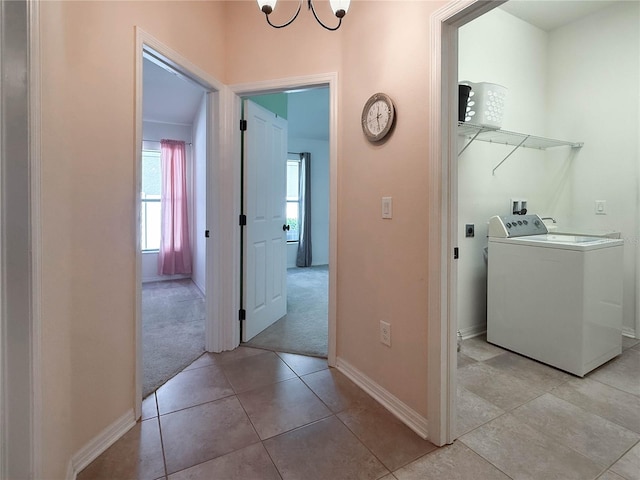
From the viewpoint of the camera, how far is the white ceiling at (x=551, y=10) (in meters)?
2.70

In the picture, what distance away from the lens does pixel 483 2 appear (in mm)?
1274

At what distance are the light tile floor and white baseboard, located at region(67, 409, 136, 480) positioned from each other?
0.03m

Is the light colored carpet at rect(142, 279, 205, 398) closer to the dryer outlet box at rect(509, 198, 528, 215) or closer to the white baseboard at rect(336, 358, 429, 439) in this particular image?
the white baseboard at rect(336, 358, 429, 439)

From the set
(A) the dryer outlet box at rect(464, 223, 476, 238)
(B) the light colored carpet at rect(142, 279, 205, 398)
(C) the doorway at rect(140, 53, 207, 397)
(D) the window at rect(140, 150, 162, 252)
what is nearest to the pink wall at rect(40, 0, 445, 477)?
(C) the doorway at rect(140, 53, 207, 397)

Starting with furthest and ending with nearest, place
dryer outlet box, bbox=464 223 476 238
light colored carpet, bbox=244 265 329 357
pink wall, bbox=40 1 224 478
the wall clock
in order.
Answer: dryer outlet box, bbox=464 223 476 238 → light colored carpet, bbox=244 265 329 357 → the wall clock → pink wall, bbox=40 1 224 478

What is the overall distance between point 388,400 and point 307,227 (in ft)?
15.4

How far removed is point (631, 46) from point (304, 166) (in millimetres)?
4569

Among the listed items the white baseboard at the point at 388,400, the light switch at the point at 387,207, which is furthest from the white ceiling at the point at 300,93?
the white baseboard at the point at 388,400

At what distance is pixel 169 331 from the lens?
2949 mm

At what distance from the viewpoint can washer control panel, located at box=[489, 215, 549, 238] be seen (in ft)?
8.34

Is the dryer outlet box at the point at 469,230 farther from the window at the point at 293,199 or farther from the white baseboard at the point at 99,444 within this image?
the window at the point at 293,199

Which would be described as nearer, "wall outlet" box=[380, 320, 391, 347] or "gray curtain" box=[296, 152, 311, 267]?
"wall outlet" box=[380, 320, 391, 347]

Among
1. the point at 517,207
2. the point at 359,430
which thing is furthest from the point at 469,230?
the point at 359,430

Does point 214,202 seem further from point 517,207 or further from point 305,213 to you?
point 305,213
